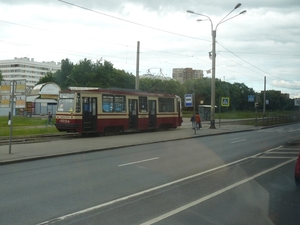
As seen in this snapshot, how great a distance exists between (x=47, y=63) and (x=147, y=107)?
139629 mm

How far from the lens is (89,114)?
26.3 meters

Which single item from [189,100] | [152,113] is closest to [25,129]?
[152,113]

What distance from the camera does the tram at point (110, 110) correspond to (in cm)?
2569

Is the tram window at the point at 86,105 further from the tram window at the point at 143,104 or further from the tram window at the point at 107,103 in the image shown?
the tram window at the point at 143,104

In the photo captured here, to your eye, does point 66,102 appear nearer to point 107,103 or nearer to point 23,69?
point 107,103

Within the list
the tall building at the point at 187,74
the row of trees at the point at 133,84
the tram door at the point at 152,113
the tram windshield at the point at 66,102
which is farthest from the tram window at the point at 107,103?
the tall building at the point at 187,74

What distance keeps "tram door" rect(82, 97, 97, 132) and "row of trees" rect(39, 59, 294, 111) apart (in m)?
42.3

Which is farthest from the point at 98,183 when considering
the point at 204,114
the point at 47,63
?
the point at 47,63

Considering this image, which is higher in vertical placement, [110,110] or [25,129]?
[110,110]

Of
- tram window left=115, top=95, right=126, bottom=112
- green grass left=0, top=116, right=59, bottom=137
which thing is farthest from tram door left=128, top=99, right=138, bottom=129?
green grass left=0, top=116, right=59, bottom=137

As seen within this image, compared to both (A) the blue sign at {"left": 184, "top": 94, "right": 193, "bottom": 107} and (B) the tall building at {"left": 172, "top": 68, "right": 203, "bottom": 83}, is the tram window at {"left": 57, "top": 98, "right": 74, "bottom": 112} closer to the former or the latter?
(A) the blue sign at {"left": 184, "top": 94, "right": 193, "bottom": 107}

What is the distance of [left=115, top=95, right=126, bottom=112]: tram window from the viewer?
28331 millimetres

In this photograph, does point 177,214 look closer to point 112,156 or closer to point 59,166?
point 59,166

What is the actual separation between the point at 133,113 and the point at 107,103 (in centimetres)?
319
